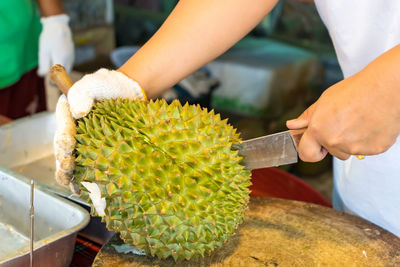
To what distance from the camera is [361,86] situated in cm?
86

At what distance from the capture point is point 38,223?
1.09 meters

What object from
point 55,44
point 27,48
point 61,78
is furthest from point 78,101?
point 27,48

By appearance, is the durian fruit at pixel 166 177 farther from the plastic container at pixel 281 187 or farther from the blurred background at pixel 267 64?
the blurred background at pixel 267 64

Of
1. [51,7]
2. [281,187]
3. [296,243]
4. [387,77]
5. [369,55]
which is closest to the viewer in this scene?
[387,77]

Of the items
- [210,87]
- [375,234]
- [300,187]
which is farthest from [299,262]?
[210,87]

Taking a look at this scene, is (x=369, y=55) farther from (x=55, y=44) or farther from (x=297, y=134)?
(x=55, y=44)

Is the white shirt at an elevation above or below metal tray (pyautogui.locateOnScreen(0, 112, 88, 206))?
above

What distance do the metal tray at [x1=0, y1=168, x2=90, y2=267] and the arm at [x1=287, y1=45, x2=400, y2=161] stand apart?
547 millimetres

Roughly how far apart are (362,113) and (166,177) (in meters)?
0.40

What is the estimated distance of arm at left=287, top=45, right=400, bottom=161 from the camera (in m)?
0.83

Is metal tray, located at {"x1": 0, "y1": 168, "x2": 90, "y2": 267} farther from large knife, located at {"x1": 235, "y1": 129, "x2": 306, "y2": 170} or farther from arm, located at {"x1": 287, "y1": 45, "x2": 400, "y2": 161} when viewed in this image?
arm, located at {"x1": 287, "y1": 45, "x2": 400, "y2": 161}

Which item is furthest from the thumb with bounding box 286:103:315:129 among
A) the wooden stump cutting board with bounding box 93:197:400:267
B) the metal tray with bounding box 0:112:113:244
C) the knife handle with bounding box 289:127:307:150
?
the metal tray with bounding box 0:112:113:244

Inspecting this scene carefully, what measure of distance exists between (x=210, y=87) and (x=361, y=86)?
227 centimetres

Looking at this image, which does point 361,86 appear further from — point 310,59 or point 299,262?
point 310,59
